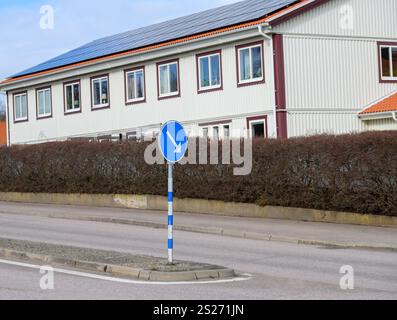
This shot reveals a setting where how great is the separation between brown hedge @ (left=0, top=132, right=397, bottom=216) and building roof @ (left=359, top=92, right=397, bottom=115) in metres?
9.14

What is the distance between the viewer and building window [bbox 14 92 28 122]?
4406cm

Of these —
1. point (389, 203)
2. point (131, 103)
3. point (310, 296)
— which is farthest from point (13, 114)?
point (310, 296)

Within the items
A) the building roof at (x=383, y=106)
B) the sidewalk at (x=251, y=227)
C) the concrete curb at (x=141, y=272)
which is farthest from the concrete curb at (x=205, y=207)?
the building roof at (x=383, y=106)

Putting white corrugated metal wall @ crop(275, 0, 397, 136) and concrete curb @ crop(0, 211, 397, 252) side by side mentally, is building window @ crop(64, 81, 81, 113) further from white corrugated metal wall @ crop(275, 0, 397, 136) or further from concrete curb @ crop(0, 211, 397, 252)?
concrete curb @ crop(0, 211, 397, 252)

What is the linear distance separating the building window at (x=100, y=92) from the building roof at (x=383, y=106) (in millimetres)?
12753

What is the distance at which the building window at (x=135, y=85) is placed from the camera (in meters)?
36.8

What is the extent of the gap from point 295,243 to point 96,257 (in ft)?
21.0

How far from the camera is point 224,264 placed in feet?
50.0

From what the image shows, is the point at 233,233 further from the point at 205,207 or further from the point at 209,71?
the point at 209,71

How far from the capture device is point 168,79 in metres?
35.4

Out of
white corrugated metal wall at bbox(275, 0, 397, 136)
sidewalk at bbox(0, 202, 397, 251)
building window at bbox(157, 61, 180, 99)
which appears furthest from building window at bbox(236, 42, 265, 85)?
sidewalk at bbox(0, 202, 397, 251)

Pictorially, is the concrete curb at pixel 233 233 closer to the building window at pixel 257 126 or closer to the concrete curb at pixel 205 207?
the concrete curb at pixel 205 207

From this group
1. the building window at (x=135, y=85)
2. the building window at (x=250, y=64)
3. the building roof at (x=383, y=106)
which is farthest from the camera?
the building window at (x=135, y=85)

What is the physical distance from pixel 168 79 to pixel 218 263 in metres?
20.9
